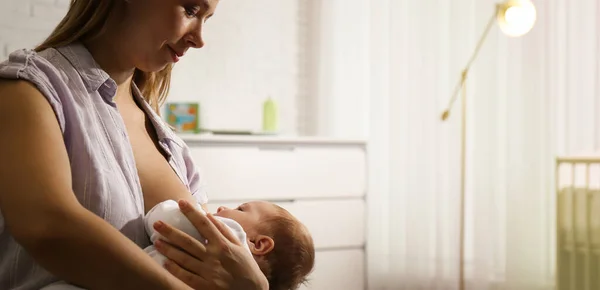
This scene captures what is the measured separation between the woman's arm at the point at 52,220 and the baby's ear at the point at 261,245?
1.19 feet

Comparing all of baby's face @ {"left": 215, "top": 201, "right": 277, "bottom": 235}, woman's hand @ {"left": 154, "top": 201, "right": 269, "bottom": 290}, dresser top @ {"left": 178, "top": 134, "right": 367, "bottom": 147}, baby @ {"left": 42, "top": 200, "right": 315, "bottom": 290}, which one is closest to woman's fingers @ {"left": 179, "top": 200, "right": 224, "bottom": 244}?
woman's hand @ {"left": 154, "top": 201, "right": 269, "bottom": 290}

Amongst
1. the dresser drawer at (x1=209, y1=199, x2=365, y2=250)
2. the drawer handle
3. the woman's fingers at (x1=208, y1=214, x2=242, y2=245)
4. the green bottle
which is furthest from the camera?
the green bottle

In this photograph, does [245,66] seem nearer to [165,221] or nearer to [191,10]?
[191,10]

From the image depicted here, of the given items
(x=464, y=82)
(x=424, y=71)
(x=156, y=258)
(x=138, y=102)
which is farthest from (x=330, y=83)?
(x=156, y=258)

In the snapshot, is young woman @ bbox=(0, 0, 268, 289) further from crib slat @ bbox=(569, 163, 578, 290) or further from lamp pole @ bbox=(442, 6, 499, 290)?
lamp pole @ bbox=(442, 6, 499, 290)

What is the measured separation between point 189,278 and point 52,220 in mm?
260

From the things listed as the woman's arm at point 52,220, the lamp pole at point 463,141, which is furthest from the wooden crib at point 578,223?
the woman's arm at point 52,220

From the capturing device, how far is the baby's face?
59.3 inches

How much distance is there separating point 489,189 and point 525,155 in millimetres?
249

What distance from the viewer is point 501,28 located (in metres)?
3.47

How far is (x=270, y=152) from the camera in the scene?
11.3ft

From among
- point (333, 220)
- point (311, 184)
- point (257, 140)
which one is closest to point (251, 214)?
point (257, 140)

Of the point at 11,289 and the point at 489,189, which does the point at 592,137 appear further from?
the point at 11,289

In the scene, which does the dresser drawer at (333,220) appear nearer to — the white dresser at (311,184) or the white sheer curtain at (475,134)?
the white dresser at (311,184)
